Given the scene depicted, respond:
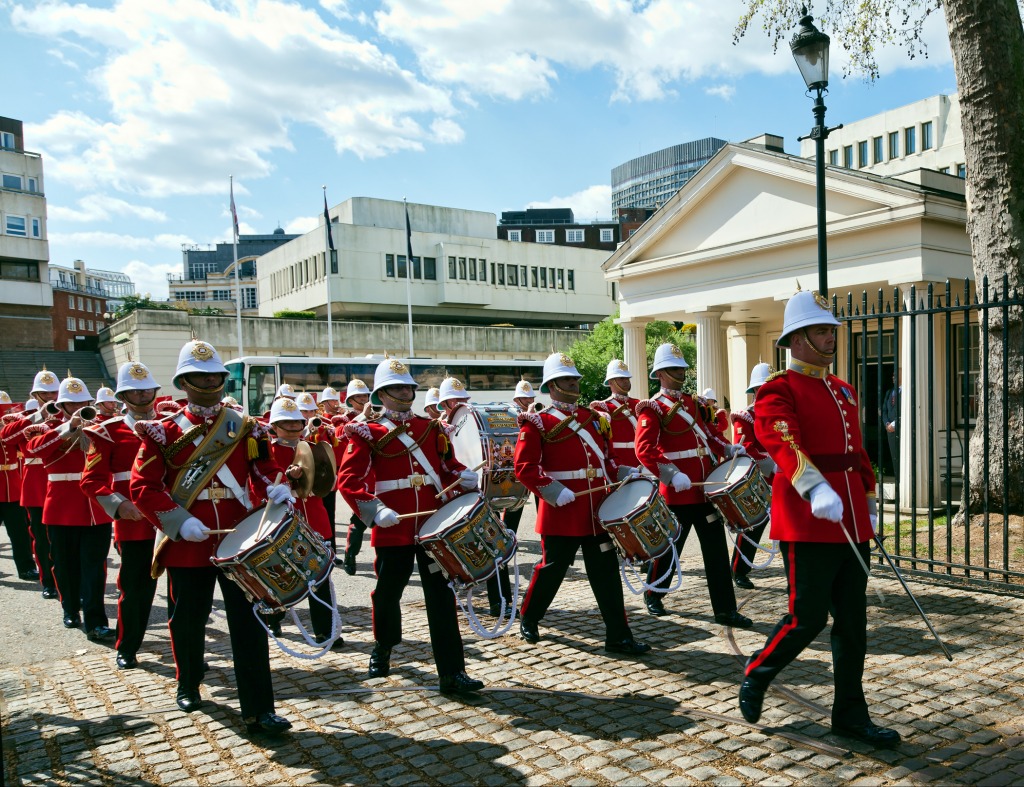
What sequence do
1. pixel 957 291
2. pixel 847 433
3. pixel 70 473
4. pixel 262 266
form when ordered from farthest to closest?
pixel 262 266 < pixel 957 291 < pixel 70 473 < pixel 847 433

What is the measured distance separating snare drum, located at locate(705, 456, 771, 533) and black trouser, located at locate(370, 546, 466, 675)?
8.75 feet

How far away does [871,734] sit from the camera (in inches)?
177

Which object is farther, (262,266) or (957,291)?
(262,266)

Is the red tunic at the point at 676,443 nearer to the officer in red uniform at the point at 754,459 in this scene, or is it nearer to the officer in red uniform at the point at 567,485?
the officer in red uniform at the point at 754,459

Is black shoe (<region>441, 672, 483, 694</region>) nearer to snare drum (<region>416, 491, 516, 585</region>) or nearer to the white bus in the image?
snare drum (<region>416, 491, 516, 585</region>)

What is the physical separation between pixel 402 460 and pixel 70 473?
3.81 m

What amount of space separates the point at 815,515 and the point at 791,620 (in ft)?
2.10

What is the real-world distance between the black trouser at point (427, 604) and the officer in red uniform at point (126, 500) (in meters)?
1.81

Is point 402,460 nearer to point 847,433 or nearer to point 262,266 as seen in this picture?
point 847,433

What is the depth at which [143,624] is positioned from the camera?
21.8 ft

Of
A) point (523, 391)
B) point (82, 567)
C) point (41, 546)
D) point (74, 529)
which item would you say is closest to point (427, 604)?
point (82, 567)

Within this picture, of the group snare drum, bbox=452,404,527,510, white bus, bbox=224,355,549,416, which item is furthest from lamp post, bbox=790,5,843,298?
white bus, bbox=224,355,549,416

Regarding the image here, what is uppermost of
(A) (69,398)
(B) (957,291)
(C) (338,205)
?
(C) (338,205)

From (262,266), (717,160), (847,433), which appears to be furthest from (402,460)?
(262,266)
